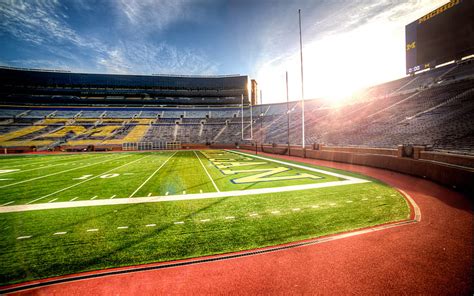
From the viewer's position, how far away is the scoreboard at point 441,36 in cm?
2544

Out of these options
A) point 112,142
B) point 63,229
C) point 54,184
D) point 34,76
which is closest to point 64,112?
point 34,76

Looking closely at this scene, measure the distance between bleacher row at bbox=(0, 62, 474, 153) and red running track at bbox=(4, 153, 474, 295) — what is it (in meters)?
16.1

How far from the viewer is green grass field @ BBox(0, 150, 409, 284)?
3775mm

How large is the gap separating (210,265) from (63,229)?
4043 mm

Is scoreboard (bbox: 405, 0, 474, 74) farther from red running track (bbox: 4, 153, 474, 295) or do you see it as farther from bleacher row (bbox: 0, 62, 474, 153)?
red running track (bbox: 4, 153, 474, 295)

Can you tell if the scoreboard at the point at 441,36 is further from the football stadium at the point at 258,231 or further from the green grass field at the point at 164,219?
the green grass field at the point at 164,219

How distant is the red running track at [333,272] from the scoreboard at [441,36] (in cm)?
3643

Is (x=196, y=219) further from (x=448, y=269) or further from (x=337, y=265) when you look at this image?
(x=448, y=269)

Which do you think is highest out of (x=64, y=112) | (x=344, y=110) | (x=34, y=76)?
(x=34, y=76)

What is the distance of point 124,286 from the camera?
302cm

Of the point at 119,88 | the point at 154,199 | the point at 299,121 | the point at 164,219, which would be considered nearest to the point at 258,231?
the point at 164,219

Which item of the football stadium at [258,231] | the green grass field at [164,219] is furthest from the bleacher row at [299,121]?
the green grass field at [164,219]

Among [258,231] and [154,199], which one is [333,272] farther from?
[154,199]

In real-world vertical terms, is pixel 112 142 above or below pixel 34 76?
below
